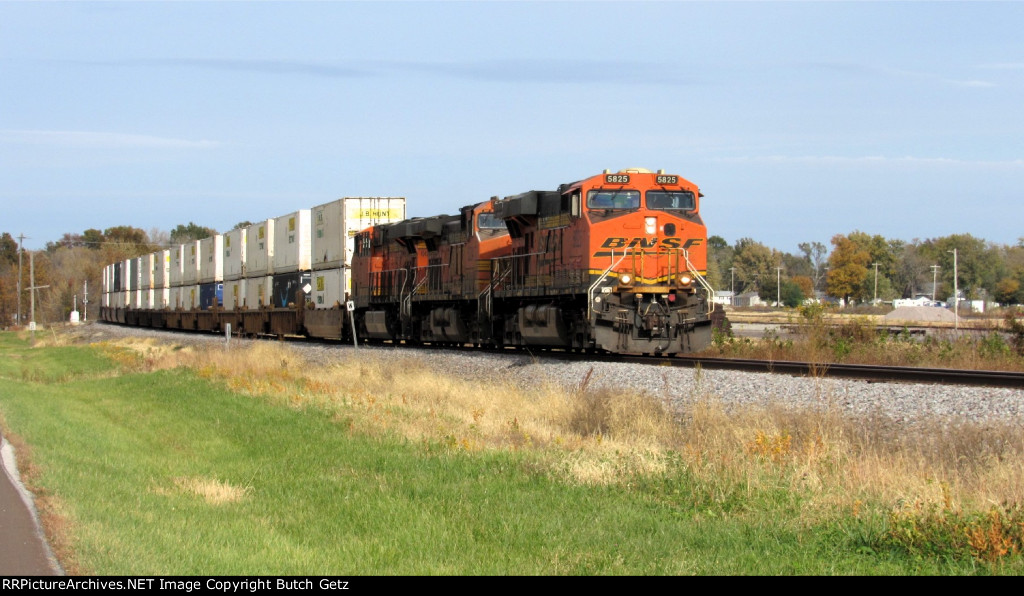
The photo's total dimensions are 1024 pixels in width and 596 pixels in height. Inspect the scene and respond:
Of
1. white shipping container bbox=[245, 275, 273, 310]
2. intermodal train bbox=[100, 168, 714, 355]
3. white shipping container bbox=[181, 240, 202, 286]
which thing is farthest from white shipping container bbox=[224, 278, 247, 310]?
white shipping container bbox=[181, 240, 202, 286]

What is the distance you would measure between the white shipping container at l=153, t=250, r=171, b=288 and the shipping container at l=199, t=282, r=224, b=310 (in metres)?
8.45

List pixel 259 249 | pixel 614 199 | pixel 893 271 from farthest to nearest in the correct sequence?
1. pixel 893 271
2. pixel 259 249
3. pixel 614 199

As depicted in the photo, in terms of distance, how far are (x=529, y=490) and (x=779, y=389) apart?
5914 mm

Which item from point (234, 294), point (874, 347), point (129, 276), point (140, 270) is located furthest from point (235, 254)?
point (874, 347)

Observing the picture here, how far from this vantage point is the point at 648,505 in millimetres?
8539

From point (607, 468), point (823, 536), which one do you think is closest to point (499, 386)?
point (607, 468)

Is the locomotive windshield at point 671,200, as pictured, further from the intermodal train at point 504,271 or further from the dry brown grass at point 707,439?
the dry brown grass at point 707,439

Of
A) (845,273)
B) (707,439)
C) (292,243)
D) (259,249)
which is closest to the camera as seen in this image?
(707,439)

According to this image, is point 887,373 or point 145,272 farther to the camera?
point 145,272

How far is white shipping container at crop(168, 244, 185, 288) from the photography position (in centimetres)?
5400

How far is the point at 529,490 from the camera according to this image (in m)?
9.22

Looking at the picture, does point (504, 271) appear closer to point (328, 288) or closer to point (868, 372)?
point (868, 372)

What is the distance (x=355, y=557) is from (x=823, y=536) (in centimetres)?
339

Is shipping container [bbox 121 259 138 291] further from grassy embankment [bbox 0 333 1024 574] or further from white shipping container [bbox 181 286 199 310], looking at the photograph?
grassy embankment [bbox 0 333 1024 574]
